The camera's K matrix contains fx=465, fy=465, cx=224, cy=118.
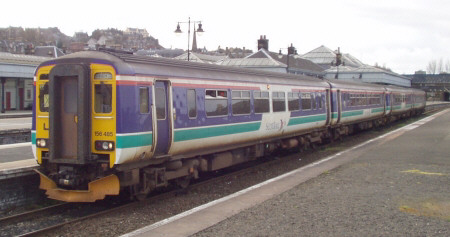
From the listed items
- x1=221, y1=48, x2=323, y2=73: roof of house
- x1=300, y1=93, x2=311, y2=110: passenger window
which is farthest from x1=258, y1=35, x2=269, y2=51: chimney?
x1=300, y1=93, x2=311, y2=110: passenger window

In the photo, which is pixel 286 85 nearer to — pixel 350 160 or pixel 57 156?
pixel 350 160

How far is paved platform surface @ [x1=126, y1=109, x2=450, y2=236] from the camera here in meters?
7.48

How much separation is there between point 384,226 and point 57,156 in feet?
20.7

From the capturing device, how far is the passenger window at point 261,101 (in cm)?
1427

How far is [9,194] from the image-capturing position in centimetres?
1009

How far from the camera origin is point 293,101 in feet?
56.7

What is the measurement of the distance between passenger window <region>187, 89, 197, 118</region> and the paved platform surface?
221cm

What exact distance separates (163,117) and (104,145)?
1.53 meters

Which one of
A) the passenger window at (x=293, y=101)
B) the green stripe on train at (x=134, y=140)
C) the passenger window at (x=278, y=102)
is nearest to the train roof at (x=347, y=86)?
the passenger window at (x=293, y=101)

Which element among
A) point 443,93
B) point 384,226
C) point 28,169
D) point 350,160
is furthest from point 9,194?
point 443,93

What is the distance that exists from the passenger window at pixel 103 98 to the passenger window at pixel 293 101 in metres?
9.05

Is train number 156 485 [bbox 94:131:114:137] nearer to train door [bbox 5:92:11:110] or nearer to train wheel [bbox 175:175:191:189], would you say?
train wheel [bbox 175:175:191:189]

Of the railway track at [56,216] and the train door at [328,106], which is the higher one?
the train door at [328,106]

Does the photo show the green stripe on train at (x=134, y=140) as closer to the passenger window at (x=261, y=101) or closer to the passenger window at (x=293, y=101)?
the passenger window at (x=261, y=101)
